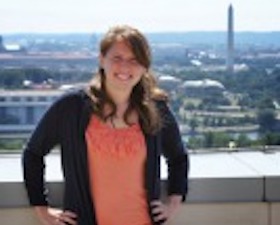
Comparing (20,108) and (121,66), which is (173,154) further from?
(20,108)

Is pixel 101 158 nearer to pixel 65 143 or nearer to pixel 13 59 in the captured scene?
pixel 65 143

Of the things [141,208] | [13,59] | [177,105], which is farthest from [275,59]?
[141,208]

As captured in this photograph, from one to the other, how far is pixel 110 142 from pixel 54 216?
16.5 inches

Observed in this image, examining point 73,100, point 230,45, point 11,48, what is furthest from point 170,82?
point 230,45

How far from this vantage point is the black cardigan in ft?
9.02

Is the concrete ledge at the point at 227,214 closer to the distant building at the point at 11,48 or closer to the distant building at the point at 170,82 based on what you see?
the distant building at the point at 170,82

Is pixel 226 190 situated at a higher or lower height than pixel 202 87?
lower

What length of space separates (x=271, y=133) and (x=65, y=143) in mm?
1596

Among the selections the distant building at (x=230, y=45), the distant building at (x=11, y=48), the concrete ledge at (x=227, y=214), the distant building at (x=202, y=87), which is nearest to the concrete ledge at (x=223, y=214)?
the concrete ledge at (x=227, y=214)

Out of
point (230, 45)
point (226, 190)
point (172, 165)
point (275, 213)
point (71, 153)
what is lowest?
point (275, 213)

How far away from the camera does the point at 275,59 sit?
465 cm

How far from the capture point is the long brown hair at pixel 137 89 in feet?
→ 8.95

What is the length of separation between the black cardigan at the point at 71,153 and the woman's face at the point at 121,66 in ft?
0.48

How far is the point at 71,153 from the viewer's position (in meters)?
2.77
